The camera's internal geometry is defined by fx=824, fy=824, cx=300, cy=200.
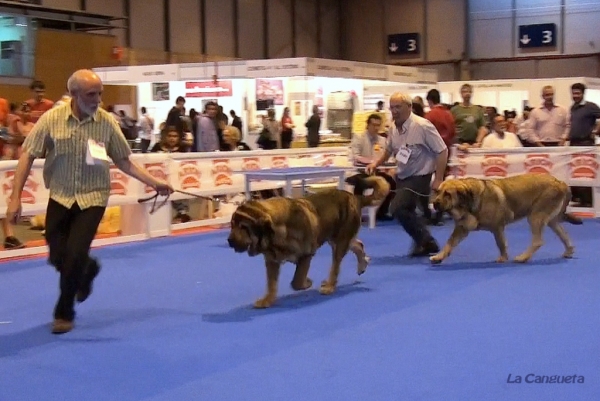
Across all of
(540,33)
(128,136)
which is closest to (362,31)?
(540,33)

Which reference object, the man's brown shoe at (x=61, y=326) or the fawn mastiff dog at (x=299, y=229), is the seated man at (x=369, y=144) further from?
the man's brown shoe at (x=61, y=326)

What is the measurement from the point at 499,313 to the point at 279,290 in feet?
5.90

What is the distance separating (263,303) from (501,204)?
2.76m

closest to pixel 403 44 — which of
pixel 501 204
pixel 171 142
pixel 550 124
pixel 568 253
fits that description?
pixel 550 124

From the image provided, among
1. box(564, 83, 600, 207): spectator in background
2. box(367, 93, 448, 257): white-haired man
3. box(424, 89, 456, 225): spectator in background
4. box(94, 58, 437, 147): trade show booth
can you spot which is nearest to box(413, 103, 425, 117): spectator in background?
box(424, 89, 456, 225): spectator in background

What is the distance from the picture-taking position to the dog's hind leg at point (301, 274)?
5973mm

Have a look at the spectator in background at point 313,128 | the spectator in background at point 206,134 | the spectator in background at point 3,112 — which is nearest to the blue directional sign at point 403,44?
the spectator in background at point 313,128

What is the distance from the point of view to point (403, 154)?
7895 mm

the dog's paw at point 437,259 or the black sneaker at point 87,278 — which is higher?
the black sneaker at point 87,278

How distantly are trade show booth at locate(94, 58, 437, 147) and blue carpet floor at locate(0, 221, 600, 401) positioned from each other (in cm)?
1181

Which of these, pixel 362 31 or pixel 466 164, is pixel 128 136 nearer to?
pixel 466 164

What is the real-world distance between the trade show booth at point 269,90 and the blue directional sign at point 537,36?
26.5ft

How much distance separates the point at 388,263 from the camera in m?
7.79

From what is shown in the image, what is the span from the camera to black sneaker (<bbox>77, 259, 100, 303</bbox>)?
5398 mm
